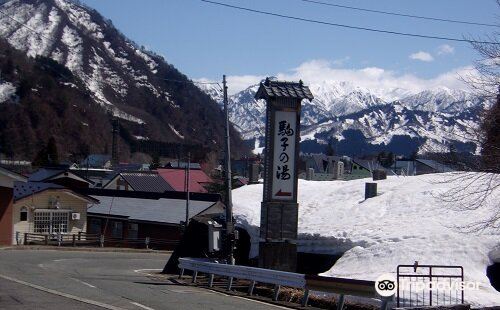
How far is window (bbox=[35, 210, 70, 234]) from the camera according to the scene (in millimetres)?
52250

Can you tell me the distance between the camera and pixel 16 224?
5100 cm

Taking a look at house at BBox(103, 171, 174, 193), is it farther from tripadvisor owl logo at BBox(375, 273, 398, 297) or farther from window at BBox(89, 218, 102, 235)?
tripadvisor owl logo at BBox(375, 273, 398, 297)

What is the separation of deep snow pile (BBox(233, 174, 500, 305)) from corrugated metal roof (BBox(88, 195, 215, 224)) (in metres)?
22.6

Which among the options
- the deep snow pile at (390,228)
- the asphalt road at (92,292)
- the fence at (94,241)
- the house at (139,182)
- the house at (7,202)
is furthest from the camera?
the house at (139,182)

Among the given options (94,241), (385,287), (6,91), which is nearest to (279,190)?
(385,287)

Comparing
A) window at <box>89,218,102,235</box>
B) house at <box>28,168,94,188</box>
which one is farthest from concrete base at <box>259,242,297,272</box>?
house at <box>28,168,94,188</box>

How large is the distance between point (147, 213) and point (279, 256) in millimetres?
32453

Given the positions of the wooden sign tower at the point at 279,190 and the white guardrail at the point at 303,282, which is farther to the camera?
the wooden sign tower at the point at 279,190

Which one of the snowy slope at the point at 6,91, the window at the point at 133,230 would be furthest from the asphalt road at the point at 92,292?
the snowy slope at the point at 6,91

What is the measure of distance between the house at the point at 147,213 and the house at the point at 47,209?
9.23 feet

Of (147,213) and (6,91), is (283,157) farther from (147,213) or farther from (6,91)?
(6,91)

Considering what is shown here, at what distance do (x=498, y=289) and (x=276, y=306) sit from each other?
249 inches

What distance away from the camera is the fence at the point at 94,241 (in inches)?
1895

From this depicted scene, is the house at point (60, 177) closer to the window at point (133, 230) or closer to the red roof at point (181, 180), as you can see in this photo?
the red roof at point (181, 180)
